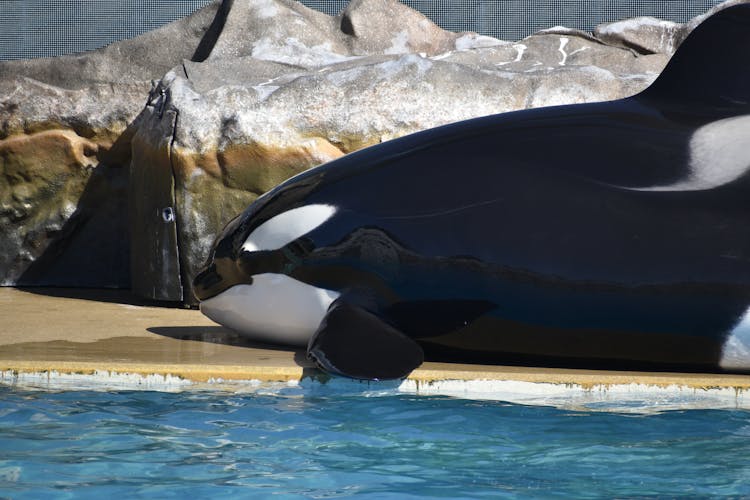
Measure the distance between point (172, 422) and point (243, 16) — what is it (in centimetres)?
618

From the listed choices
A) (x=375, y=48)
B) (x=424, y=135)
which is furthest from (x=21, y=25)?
(x=424, y=135)

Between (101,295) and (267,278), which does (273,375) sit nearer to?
(267,278)

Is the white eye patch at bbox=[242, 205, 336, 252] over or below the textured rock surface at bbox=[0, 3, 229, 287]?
below

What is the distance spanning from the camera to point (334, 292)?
5.17 metres

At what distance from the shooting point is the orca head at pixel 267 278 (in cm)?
524

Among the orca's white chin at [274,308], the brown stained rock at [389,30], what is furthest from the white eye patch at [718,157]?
the brown stained rock at [389,30]

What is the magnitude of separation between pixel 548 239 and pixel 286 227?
1.25m

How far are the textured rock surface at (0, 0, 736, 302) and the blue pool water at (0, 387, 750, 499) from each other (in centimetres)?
337

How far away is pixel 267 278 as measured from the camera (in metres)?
5.36

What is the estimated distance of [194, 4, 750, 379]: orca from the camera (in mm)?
4668

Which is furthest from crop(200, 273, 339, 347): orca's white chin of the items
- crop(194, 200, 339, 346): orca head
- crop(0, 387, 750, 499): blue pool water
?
crop(0, 387, 750, 499): blue pool water

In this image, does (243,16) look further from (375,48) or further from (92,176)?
(92,176)

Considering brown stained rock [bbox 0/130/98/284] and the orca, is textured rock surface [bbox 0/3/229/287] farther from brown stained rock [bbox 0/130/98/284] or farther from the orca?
the orca

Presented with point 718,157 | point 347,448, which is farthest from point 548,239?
point 347,448
